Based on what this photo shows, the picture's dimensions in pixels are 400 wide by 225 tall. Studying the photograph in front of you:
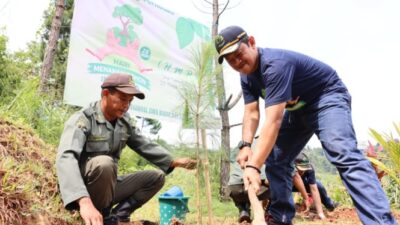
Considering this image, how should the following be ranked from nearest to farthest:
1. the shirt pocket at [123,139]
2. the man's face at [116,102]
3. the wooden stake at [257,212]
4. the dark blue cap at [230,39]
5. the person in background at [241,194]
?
the wooden stake at [257,212]
the dark blue cap at [230,39]
the man's face at [116,102]
the shirt pocket at [123,139]
the person in background at [241,194]

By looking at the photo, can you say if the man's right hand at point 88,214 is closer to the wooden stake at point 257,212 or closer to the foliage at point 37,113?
the wooden stake at point 257,212

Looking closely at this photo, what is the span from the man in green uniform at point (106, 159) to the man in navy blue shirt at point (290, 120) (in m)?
0.60

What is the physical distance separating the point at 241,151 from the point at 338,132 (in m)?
0.63

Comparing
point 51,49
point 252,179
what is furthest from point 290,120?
point 51,49

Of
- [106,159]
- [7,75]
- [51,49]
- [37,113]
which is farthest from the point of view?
[51,49]

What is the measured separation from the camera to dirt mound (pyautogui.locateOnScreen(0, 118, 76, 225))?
2244mm

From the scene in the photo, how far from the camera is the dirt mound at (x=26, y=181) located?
224cm

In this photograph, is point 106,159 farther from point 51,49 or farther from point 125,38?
point 51,49

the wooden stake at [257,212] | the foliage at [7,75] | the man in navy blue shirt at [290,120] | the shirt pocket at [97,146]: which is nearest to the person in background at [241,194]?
the man in navy blue shirt at [290,120]

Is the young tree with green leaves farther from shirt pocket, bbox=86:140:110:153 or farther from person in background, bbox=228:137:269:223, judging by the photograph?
person in background, bbox=228:137:269:223

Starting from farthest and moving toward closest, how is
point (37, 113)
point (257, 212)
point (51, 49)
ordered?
point (51, 49) → point (37, 113) → point (257, 212)

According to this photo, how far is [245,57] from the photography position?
220 centimetres

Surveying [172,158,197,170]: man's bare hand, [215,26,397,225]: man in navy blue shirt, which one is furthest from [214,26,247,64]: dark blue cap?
[172,158,197,170]: man's bare hand

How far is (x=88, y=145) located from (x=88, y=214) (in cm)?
64
